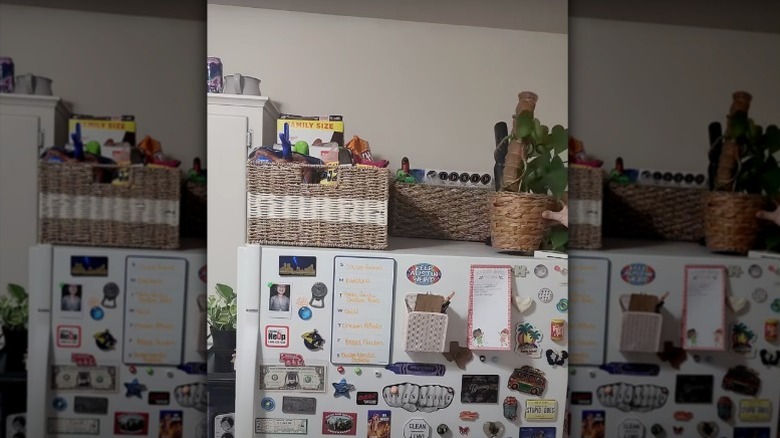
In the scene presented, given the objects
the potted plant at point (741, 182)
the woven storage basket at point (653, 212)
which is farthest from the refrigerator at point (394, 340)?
the potted plant at point (741, 182)

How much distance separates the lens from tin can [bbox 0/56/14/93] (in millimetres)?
1542

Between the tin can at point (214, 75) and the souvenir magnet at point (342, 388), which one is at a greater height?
the tin can at point (214, 75)

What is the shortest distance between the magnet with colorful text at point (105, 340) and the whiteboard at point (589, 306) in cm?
109

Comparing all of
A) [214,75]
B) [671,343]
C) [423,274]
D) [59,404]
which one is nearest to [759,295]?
[671,343]

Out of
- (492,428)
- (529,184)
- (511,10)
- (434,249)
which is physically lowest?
(492,428)

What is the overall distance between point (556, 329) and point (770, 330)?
541 millimetres

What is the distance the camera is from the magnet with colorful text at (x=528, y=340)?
1.58 meters

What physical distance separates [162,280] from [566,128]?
1025 millimetres

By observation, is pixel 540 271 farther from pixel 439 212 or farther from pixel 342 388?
pixel 342 388

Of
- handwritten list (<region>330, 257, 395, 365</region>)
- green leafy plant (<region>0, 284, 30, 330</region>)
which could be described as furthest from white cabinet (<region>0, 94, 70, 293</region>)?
handwritten list (<region>330, 257, 395, 365</region>)

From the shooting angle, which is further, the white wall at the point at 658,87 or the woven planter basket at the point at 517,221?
the white wall at the point at 658,87

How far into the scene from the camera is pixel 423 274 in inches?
60.6

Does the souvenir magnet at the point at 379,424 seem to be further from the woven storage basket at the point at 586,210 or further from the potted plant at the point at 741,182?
the potted plant at the point at 741,182

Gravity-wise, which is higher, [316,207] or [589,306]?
[316,207]
